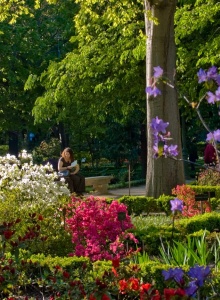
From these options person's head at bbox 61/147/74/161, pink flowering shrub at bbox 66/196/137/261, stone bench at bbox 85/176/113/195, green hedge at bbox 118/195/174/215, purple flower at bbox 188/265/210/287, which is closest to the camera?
purple flower at bbox 188/265/210/287

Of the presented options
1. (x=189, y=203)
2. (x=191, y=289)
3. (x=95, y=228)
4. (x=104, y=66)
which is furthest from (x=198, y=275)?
(x=104, y=66)

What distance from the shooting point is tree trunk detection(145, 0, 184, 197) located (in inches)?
685

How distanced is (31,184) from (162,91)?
Result: 681 centimetres

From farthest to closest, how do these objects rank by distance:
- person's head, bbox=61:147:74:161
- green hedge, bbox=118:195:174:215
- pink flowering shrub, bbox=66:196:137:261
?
1. person's head, bbox=61:147:74:161
2. green hedge, bbox=118:195:174:215
3. pink flowering shrub, bbox=66:196:137:261

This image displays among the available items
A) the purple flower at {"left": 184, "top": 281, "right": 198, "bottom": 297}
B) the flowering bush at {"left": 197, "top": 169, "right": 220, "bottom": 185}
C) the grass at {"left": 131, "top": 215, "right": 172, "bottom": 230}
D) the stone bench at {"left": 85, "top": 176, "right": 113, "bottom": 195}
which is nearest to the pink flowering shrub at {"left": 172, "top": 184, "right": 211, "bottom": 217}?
the grass at {"left": 131, "top": 215, "right": 172, "bottom": 230}

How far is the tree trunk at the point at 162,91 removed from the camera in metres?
17.4

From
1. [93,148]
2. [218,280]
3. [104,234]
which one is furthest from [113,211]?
[93,148]

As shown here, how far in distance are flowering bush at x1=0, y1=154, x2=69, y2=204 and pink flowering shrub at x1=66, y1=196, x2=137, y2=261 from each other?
101 cm

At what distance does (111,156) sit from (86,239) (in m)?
27.6

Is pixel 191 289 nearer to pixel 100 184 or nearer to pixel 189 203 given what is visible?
pixel 189 203

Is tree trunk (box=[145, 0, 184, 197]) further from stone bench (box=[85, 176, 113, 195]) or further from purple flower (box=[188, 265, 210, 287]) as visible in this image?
purple flower (box=[188, 265, 210, 287])

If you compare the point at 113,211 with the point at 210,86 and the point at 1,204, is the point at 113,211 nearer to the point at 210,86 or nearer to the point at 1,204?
the point at 1,204

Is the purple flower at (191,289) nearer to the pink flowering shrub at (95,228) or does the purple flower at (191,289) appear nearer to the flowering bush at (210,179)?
the pink flowering shrub at (95,228)

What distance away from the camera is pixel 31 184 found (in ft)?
A: 36.7
